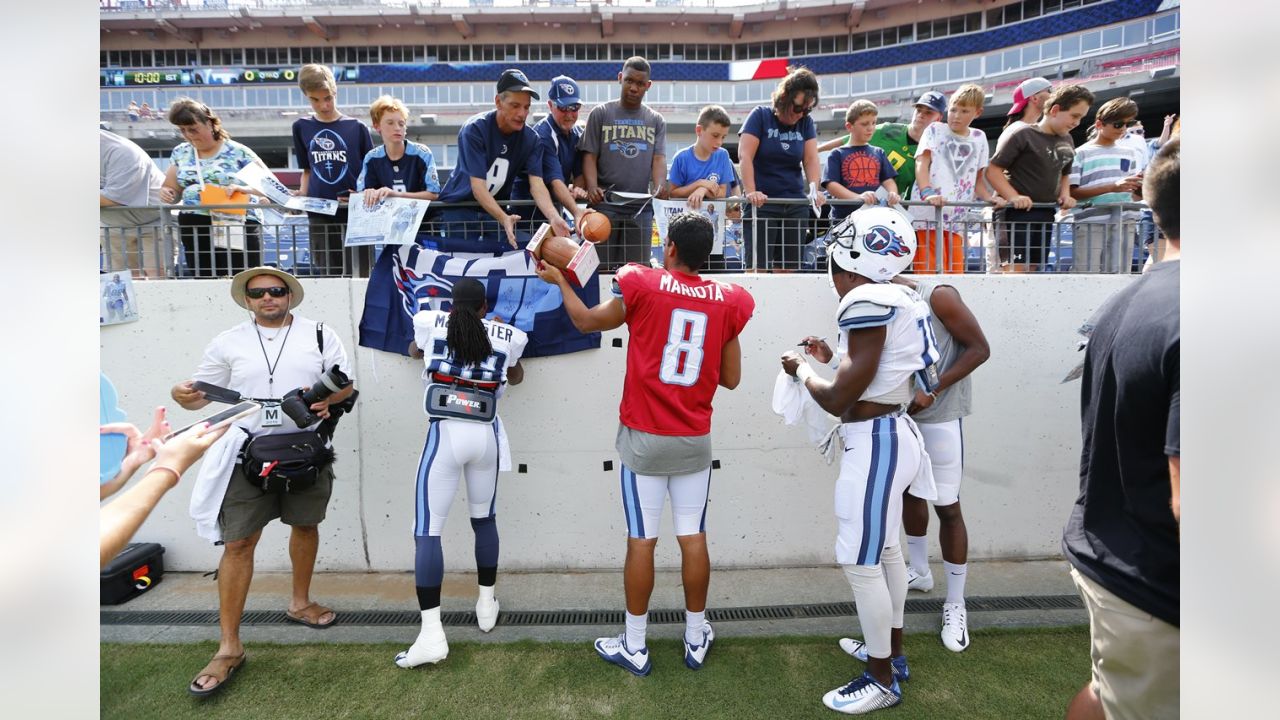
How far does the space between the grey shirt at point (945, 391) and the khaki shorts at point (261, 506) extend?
3.55 m

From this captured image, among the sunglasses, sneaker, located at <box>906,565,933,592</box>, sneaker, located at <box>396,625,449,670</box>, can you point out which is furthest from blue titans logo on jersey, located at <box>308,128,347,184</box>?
sneaker, located at <box>906,565,933,592</box>

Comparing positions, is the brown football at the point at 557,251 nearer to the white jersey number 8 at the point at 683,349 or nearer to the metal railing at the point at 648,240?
the white jersey number 8 at the point at 683,349

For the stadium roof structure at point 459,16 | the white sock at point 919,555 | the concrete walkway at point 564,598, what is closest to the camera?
the concrete walkway at point 564,598

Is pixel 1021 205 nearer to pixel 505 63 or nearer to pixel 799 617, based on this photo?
pixel 799 617

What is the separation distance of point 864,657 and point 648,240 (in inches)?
124

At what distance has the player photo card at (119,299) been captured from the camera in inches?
175

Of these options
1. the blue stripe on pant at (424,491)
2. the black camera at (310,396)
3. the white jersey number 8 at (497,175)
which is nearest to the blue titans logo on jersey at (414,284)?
the white jersey number 8 at (497,175)

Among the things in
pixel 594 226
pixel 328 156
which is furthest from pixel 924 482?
pixel 328 156

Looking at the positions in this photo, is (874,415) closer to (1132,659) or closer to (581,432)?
(1132,659)

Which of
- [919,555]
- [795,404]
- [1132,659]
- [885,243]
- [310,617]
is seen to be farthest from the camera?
[919,555]

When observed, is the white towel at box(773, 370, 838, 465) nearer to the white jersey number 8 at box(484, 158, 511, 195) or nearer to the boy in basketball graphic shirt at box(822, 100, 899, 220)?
the white jersey number 8 at box(484, 158, 511, 195)

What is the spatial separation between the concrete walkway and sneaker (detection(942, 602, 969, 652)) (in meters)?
0.15

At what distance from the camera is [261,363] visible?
3.56 metres

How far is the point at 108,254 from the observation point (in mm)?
4574
